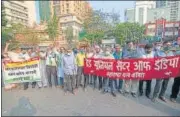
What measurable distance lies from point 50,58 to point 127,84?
3190 millimetres

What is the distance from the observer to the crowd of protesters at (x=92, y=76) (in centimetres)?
681

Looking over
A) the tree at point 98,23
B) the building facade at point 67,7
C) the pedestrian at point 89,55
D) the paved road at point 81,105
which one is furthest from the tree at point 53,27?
the building facade at point 67,7

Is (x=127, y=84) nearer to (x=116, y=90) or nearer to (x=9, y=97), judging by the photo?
(x=116, y=90)

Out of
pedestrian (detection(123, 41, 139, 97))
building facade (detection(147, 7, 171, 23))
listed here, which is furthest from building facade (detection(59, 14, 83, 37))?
pedestrian (detection(123, 41, 139, 97))

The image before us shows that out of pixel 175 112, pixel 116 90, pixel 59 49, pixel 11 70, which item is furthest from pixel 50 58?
pixel 175 112

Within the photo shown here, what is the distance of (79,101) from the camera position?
21.8 feet

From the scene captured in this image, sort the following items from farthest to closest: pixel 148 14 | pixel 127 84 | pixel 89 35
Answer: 1. pixel 148 14
2. pixel 89 35
3. pixel 127 84

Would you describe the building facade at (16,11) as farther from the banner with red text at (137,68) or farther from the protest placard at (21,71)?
the banner with red text at (137,68)

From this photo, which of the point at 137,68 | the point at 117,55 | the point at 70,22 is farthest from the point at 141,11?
the point at 137,68

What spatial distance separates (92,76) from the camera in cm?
854

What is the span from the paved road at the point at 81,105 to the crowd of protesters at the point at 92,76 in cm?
37

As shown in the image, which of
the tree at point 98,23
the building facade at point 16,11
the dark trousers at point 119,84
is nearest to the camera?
the dark trousers at point 119,84

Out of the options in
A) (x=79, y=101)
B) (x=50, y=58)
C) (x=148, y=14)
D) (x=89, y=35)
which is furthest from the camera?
(x=148, y=14)

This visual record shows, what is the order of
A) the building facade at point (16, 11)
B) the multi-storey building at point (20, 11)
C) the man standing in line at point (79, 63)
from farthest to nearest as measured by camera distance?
the multi-storey building at point (20, 11)
the building facade at point (16, 11)
the man standing in line at point (79, 63)
